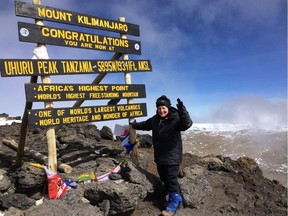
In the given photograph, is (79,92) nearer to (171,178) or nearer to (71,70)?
(71,70)

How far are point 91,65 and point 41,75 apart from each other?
1.35 metres

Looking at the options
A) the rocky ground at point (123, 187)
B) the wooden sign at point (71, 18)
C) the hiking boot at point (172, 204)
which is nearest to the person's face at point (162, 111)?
the rocky ground at point (123, 187)

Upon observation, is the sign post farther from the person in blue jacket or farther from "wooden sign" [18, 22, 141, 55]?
the person in blue jacket

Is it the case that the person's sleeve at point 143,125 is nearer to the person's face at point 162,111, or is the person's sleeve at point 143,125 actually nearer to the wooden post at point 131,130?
the wooden post at point 131,130

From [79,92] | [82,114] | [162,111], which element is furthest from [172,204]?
[79,92]

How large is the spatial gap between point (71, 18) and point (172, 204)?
493 cm

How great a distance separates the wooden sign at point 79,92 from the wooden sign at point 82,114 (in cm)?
26

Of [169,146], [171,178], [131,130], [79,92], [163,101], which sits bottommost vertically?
[171,178]

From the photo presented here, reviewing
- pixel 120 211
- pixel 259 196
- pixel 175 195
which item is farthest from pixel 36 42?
pixel 259 196

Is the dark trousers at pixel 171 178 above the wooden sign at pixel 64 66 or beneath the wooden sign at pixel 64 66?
beneath

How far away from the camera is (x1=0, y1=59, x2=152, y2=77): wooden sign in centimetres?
612

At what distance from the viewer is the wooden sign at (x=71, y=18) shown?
21.1 feet

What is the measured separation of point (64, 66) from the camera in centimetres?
695

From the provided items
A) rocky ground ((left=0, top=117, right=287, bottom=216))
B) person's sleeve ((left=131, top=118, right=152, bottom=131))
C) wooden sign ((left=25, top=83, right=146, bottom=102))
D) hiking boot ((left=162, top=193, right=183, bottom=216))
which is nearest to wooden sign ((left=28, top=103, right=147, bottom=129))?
wooden sign ((left=25, top=83, right=146, bottom=102))
